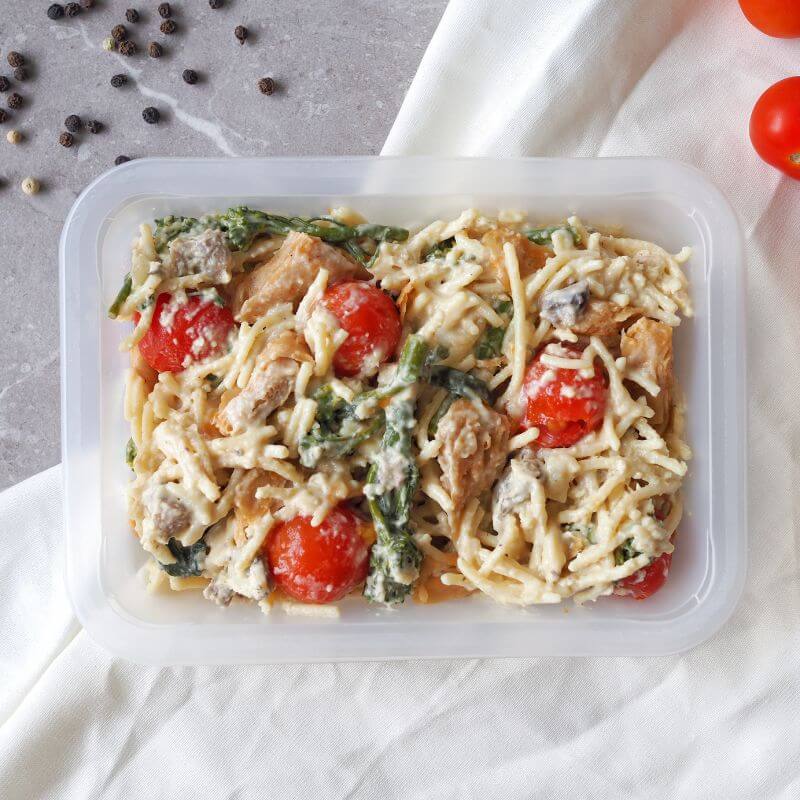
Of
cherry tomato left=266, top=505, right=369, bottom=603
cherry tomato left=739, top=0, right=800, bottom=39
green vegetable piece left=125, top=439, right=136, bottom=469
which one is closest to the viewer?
cherry tomato left=266, top=505, right=369, bottom=603

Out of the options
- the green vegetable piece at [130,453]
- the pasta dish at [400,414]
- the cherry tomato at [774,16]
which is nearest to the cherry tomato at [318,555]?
the pasta dish at [400,414]

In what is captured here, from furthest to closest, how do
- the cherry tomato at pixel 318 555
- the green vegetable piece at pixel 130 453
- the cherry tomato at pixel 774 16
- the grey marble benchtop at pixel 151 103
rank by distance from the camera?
the grey marble benchtop at pixel 151 103
the cherry tomato at pixel 774 16
the green vegetable piece at pixel 130 453
the cherry tomato at pixel 318 555

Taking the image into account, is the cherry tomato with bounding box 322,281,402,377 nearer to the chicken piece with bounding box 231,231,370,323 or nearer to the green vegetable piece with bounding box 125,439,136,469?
the chicken piece with bounding box 231,231,370,323

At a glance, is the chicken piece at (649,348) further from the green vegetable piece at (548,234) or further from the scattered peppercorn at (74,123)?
the scattered peppercorn at (74,123)

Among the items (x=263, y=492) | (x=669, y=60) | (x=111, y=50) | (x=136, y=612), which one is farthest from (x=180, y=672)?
(x=669, y=60)

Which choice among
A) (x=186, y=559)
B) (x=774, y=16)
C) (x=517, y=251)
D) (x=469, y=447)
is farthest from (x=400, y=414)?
(x=774, y=16)

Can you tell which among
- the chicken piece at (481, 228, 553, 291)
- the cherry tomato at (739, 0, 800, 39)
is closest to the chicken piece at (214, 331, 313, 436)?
the chicken piece at (481, 228, 553, 291)
